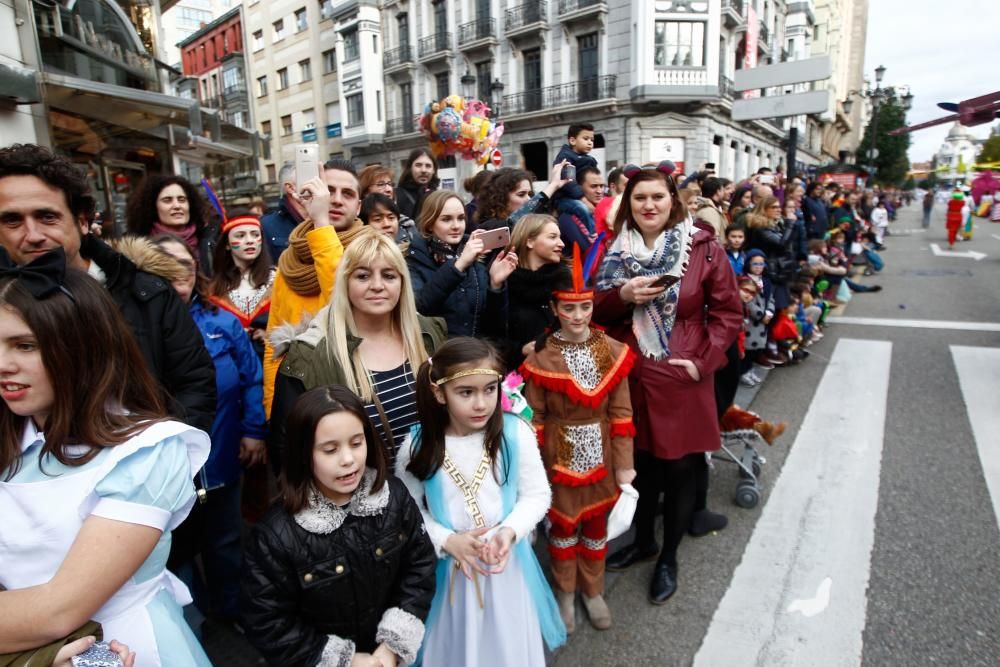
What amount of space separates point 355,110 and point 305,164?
32.3 meters

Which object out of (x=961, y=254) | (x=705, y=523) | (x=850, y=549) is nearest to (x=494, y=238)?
(x=705, y=523)

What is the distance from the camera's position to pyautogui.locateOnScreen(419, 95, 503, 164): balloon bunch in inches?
247

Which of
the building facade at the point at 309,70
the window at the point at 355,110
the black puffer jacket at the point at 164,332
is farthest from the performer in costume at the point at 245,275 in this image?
the window at the point at 355,110

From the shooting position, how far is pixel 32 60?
677 cm

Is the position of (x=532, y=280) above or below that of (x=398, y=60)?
below

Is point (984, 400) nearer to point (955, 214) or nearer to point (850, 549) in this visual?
point (850, 549)

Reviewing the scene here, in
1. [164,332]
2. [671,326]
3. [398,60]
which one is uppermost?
[398,60]

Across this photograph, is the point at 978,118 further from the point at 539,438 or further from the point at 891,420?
the point at 539,438

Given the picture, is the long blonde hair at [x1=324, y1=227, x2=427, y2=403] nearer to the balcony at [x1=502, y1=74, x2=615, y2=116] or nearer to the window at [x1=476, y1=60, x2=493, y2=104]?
the balcony at [x1=502, y1=74, x2=615, y2=116]

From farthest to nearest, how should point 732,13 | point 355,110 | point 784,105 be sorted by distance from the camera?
point 355,110, point 732,13, point 784,105

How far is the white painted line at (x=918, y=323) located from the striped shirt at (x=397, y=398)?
835 centimetres

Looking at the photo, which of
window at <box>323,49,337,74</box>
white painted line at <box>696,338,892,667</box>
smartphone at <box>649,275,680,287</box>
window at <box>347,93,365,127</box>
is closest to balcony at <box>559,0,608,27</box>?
window at <box>347,93,365,127</box>

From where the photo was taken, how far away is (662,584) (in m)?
2.89

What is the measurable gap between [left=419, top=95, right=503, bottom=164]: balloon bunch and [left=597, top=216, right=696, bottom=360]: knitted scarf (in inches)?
153
